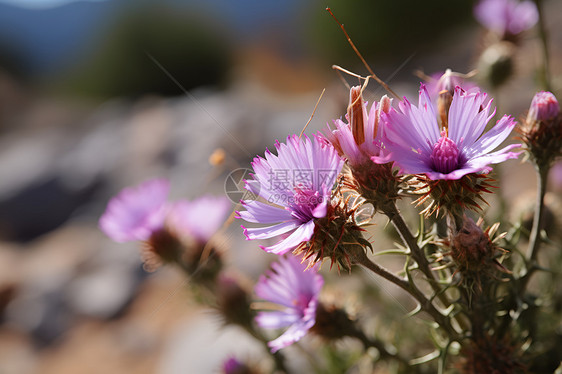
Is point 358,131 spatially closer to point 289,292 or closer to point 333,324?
point 289,292

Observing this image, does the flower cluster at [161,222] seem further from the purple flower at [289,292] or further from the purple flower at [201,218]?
the purple flower at [289,292]

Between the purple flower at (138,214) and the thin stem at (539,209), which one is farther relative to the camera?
the purple flower at (138,214)

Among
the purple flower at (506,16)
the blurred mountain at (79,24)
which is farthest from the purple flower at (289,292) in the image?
the blurred mountain at (79,24)

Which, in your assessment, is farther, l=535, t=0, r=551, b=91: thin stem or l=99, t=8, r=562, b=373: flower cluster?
l=535, t=0, r=551, b=91: thin stem

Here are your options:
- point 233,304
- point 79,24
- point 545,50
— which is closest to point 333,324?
point 233,304

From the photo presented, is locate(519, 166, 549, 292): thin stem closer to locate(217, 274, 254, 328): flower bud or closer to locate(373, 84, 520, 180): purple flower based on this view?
locate(373, 84, 520, 180): purple flower

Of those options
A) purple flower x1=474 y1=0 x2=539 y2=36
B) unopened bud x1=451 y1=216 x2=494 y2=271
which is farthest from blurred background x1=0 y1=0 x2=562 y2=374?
unopened bud x1=451 y1=216 x2=494 y2=271

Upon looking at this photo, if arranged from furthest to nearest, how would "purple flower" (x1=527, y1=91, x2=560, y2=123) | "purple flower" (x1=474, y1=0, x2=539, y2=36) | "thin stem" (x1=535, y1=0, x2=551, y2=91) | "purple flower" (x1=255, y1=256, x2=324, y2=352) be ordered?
"purple flower" (x1=474, y1=0, x2=539, y2=36)
"thin stem" (x1=535, y1=0, x2=551, y2=91)
"purple flower" (x1=255, y1=256, x2=324, y2=352)
"purple flower" (x1=527, y1=91, x2=560, y2=123)
